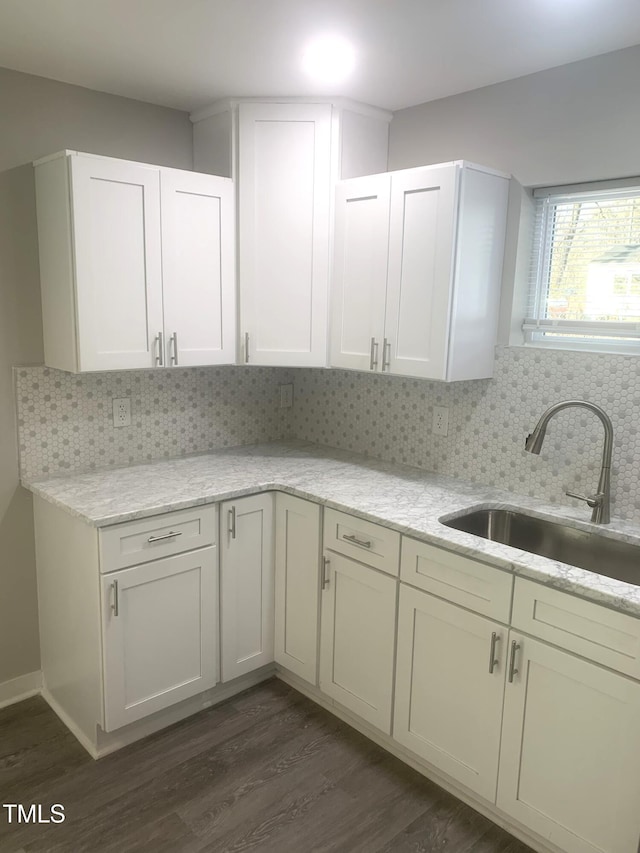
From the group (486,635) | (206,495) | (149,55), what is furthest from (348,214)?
(486,635)

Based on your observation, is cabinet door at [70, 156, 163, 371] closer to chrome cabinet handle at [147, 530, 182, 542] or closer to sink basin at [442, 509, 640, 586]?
chrome cabinet handle at [147, 530, 182, 542]

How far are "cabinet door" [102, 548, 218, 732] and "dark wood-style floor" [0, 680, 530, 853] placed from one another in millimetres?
185

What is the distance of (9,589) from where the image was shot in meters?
2.54

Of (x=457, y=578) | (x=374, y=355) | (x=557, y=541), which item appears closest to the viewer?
(x=457, y=578)

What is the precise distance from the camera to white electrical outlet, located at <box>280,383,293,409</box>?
131 inches

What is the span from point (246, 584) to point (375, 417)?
959 mm

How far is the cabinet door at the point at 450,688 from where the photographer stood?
1936 mm

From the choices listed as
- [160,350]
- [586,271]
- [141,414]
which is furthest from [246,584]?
[586,271]

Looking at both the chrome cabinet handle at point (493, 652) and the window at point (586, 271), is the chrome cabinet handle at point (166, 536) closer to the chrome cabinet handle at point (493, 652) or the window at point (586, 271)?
the chrome cabinet handle at point (493, 652)

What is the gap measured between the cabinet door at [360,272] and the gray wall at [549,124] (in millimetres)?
356

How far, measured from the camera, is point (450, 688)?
6.71ft

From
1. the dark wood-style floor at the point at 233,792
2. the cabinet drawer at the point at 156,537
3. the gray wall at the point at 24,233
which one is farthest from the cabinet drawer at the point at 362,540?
the gray wall at the point at 24,233

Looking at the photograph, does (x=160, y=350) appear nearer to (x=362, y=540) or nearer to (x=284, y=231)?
(x=284, y=231)

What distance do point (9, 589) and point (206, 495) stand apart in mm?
910
